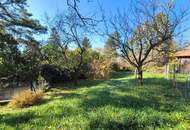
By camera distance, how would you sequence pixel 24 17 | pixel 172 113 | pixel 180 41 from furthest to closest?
1. pixel 24 17
2. pixel 180 41
3. pixel 172 113

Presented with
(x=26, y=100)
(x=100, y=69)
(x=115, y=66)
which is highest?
(x=115, y=66)

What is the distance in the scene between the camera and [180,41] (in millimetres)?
19562

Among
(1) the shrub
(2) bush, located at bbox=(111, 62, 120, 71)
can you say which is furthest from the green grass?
(2) bush, located at bbox=(111, 62, 120, 71)

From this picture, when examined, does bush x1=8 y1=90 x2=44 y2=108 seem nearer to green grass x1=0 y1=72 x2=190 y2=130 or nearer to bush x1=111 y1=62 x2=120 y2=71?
green grass x1=0 y1=72 x2=190 y2=130

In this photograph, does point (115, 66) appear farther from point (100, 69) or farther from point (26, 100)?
point (26, 100)

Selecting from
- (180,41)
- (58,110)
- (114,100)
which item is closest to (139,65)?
(180,41)

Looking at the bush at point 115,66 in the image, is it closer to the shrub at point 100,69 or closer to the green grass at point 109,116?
the shrub at point 100,69

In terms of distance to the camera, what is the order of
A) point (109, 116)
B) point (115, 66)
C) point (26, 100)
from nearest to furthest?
point (109, 116), point (26, 100), point (115, 66)

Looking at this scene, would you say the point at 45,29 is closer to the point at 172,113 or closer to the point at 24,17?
the point at 24,17

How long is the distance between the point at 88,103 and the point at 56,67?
18455 millimetres

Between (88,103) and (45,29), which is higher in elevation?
(45,29)

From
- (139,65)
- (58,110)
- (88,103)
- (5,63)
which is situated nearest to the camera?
(58,110)

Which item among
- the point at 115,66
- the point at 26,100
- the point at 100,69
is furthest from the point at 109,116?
the point at 115,66

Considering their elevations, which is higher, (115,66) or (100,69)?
(115,66)
